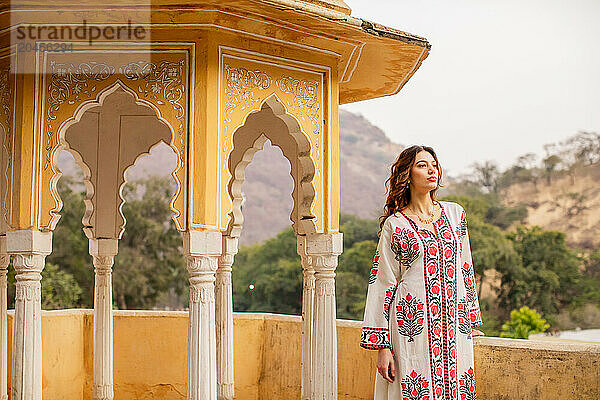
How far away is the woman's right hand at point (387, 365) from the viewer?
4180mm

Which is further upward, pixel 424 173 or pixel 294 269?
pixel 424 173

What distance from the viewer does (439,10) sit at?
44.1 meters

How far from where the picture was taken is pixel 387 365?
165 inches

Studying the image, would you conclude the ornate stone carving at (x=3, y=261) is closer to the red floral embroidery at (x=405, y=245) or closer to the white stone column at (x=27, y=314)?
the white stone column at (x=27, y=314)

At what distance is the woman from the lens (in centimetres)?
417

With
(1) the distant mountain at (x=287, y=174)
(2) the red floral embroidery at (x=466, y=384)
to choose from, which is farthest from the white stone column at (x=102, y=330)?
(1) the distant mountain at (x=287, y=174)

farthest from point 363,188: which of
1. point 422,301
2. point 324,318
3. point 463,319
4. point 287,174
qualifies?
point 422,301

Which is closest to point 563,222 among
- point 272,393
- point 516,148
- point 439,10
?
point 516,148

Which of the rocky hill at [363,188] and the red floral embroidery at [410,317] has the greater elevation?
the rocky hill at [363,188]

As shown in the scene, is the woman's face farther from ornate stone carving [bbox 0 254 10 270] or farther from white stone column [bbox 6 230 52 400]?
ornate stone carving [bbox 0 254 10 270]

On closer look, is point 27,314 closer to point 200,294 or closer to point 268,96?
point 200,294

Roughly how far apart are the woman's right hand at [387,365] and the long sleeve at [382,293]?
0.13 ft

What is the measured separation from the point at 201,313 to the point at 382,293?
1484 millimetres

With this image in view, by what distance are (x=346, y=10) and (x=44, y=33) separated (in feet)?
7.88
